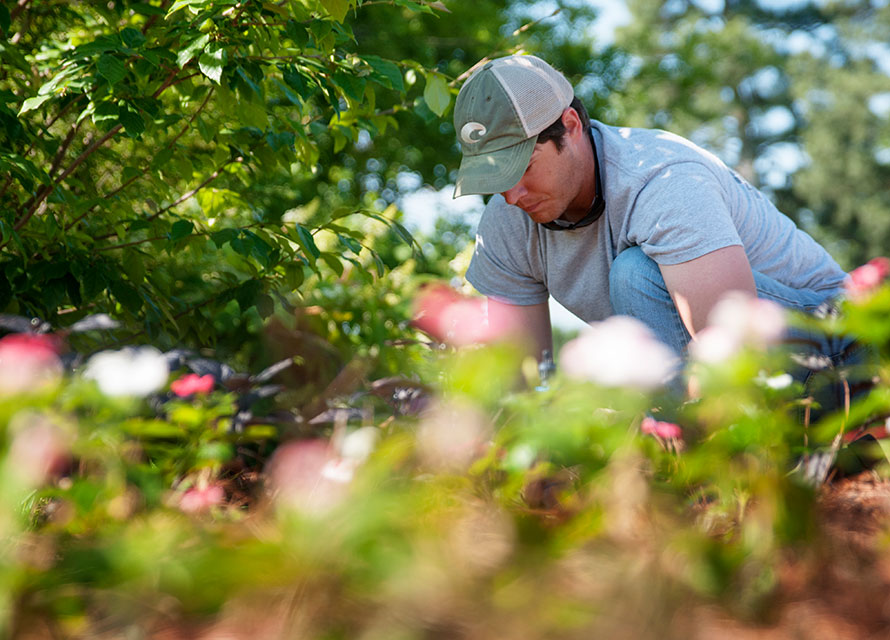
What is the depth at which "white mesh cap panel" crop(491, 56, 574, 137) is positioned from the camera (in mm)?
1931

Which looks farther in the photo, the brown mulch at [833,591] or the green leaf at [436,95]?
the green leaf at [436,95]

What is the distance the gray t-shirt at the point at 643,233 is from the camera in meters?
1.89

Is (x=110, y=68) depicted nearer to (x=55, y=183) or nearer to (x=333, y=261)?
A: (x=55, y=183)

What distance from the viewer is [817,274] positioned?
236cm

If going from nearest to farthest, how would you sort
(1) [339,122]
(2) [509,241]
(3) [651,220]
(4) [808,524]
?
(4) [808,524], (3) [651,220], (1) [339,122], (2) [509,241]

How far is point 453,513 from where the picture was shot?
925 millimetres

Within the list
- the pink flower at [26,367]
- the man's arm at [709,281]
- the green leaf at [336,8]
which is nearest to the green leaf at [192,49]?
the green leaf at [336,8]

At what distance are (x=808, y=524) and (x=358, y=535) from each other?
45 centimetres

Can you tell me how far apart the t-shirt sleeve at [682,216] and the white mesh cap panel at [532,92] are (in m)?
0.31

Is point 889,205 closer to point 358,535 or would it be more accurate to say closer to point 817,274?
point 817,274

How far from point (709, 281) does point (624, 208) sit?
39 centimetres

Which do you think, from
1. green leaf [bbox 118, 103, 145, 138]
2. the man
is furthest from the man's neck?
green leaf [bbox 118, 103, 145, 138]

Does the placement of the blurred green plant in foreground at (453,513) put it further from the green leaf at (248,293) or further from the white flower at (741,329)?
the green leaf at (248,293)

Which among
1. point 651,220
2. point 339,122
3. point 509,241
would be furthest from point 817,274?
point 339,122
